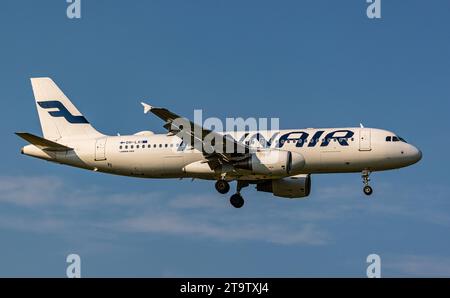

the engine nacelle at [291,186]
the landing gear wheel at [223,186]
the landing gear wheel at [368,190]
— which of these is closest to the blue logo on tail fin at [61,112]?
the landing gear wheel at [223,186]

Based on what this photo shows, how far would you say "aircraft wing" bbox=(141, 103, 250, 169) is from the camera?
59.4 metres

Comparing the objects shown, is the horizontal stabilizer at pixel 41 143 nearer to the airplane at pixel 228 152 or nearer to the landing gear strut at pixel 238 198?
the airplane at pixel 228 152

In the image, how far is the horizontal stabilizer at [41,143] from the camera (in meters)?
63.0

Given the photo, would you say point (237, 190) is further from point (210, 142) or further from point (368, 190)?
point (368, 190)

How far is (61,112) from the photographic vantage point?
2699 inches

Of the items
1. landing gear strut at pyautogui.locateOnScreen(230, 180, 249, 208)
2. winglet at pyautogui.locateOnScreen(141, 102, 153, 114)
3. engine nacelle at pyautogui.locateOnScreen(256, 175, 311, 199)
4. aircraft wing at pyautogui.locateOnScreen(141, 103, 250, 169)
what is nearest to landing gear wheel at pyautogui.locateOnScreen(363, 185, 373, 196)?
engine nacelle at pyautogui.locateOnScreen(256, 175, 311, 199)

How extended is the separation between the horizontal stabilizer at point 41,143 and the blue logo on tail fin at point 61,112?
3.10m

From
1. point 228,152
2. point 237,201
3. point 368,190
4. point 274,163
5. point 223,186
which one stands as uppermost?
point 228,152

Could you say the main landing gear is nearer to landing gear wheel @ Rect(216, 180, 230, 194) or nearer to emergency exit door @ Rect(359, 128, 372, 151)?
landing gear wheel @ Rect(216, 180, 230, 194)

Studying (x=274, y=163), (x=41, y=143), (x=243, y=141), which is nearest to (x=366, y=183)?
(x=274, y=163)

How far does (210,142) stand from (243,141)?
2.61m

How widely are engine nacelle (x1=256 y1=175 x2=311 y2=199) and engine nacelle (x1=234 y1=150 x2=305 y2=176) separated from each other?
5485 millimetres
